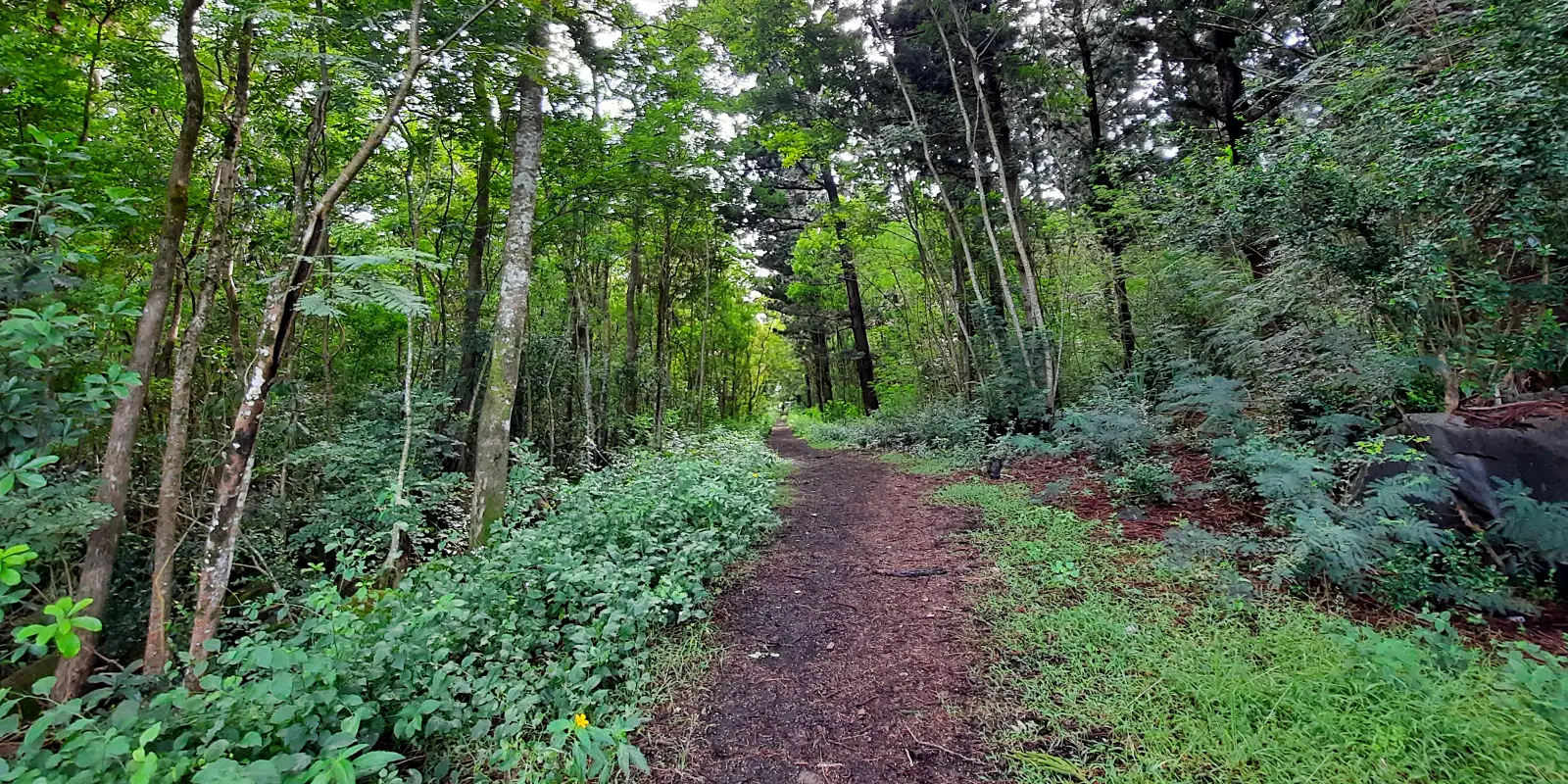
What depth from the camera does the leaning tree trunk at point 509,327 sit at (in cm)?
466

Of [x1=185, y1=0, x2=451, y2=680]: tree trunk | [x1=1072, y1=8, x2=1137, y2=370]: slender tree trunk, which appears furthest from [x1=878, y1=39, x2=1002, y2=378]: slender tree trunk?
[x1=185, y1=0, x2=451, y2=680]: tree trunk

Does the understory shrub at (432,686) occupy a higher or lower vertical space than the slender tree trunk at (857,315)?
lower

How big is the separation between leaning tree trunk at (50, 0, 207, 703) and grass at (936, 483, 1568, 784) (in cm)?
518

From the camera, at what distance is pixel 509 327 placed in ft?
15.9

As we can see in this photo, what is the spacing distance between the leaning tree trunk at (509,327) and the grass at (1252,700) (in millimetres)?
4204

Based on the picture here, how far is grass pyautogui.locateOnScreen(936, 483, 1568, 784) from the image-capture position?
1.80 meters

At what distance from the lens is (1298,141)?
14.7ft

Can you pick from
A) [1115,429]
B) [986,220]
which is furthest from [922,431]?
[1115,429]

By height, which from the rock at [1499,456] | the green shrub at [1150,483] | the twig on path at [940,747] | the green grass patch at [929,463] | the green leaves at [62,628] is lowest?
the twig on path at [940,747]

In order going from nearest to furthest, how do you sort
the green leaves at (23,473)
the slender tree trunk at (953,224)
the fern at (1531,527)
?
1. the green leaves at (23,473)
2. the fern at (1531,527)
3. the slender tree trunk at (953,224)

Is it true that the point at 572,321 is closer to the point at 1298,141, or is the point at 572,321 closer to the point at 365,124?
the point at 365,124

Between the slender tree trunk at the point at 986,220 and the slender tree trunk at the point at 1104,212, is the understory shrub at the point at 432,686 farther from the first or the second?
the slender tree trunk at the point at 1104,212

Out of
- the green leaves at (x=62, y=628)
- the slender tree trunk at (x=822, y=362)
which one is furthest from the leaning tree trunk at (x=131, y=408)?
the slender tree trunk at (x=822, y=362)

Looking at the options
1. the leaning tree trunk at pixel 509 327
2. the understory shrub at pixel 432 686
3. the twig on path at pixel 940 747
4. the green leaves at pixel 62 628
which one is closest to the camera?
the green leaves at pixel 62 628
